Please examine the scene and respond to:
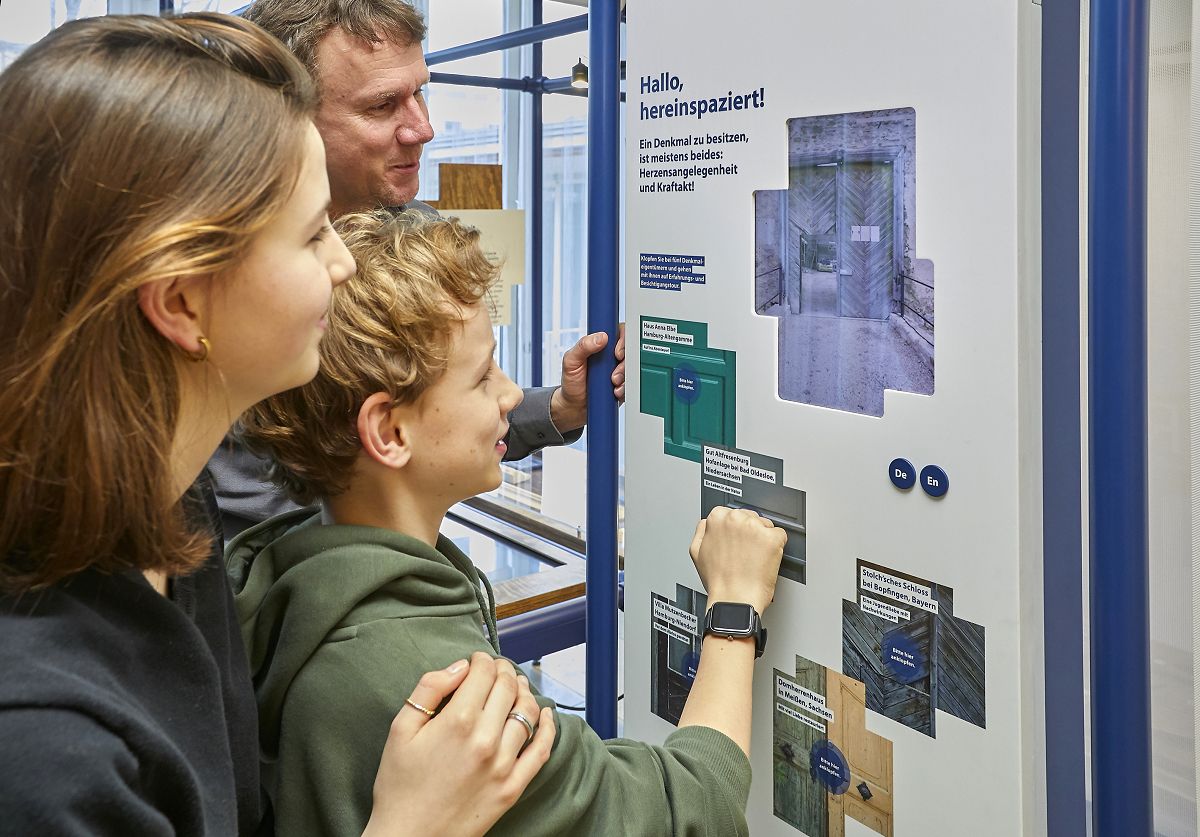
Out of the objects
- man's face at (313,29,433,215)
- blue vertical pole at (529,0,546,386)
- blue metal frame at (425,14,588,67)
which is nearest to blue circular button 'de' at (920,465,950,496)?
man's face at (313,29,433,215)

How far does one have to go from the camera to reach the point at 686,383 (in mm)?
1343

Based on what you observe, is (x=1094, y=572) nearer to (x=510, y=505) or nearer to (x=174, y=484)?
(x=174, y=484)

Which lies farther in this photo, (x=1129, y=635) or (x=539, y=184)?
(x=539, y=184)

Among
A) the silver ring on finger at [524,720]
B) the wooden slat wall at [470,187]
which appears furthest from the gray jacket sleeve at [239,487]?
the wooden slat wall at [470,187]

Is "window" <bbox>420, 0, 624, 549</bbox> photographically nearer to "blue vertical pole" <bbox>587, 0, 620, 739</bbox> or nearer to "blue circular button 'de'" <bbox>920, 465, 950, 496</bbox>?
"blue vertical pole" <bbox>587, 0, 620, 739</bbox>

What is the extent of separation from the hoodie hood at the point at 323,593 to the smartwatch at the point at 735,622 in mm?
270

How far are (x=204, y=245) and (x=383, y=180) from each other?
0.90 m

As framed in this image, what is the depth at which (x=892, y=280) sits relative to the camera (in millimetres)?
1067

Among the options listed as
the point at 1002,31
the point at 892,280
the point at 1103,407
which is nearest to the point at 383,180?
the point at 892,280

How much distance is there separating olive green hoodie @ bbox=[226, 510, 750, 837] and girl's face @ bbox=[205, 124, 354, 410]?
0.83ft

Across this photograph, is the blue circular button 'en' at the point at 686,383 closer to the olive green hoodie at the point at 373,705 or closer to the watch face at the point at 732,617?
the watch face at the point at 732,617

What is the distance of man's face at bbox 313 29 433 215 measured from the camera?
1.54m

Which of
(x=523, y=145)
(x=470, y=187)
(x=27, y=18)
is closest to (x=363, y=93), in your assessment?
(x=470, y=187)

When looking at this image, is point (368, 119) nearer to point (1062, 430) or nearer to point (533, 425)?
point (533, 425)
